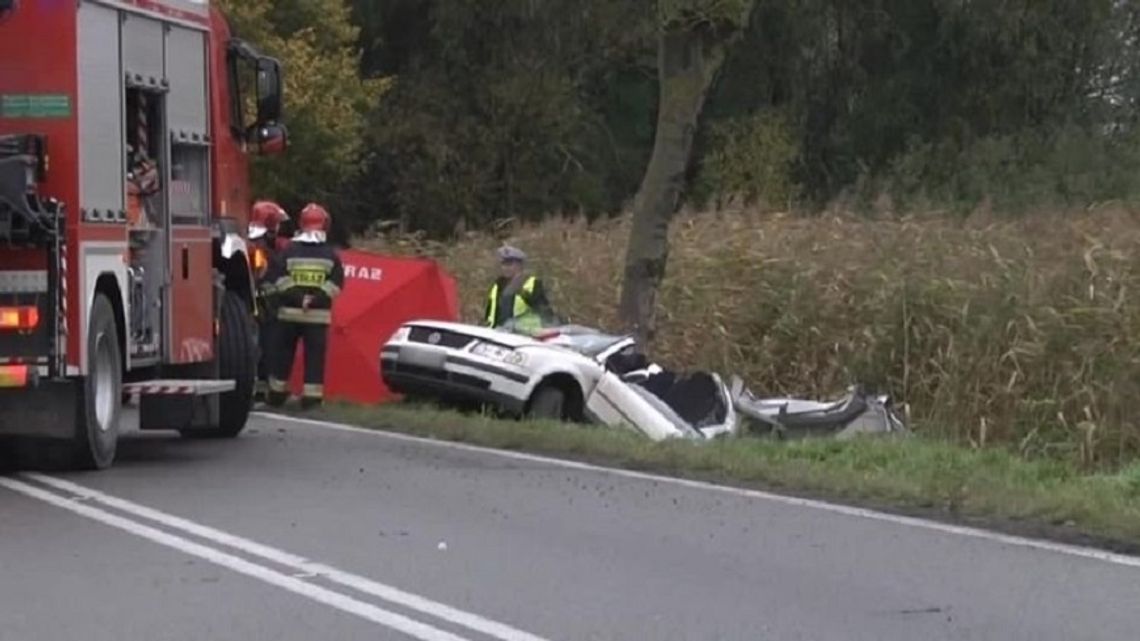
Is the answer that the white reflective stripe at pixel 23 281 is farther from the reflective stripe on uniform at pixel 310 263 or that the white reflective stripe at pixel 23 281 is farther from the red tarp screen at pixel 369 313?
the red tarp screen at pixel 369 313

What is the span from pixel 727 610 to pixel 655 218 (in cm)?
1166

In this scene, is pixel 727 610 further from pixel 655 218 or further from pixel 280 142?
pixel 655 218

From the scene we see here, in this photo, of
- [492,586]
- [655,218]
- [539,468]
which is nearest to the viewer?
[492,586]

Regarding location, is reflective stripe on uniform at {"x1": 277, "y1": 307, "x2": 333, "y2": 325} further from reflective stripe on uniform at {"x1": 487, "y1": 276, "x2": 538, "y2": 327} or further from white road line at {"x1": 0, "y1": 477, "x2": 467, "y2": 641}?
white road line at {"x1": 0, "y1": 477, "x2": 467, "y2": 641}

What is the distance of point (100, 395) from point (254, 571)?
395 cm

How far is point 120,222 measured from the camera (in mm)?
14070

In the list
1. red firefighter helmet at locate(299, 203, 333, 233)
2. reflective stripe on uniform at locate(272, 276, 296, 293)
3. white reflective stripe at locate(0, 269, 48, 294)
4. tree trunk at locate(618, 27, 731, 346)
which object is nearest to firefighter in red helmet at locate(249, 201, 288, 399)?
reflective stripe on uniform at locate(272, 276, 296, 293)

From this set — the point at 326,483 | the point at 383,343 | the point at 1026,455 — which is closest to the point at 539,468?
the point at 326,483

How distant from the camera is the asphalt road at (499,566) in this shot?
30.2ft

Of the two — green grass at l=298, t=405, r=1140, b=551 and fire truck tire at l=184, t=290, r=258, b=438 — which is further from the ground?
fire truck tire at l=184, t=290, r=258, b=438

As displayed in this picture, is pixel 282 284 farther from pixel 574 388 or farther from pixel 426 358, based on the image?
pixel 574 388

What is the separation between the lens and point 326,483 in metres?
13.8

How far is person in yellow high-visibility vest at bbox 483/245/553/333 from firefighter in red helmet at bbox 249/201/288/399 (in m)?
1.94

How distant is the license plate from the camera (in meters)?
18.2
